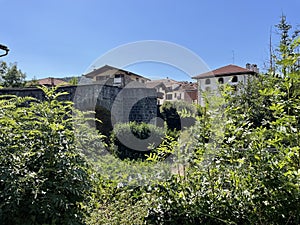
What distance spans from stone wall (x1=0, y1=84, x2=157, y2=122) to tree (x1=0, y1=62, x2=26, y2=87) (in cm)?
571

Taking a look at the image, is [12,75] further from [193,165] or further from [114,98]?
[193,165]

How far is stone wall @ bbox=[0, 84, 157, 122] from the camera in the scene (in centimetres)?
1140

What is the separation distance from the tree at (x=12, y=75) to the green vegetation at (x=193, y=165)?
1698cm

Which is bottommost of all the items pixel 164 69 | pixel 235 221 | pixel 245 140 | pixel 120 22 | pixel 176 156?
pixel 235 221

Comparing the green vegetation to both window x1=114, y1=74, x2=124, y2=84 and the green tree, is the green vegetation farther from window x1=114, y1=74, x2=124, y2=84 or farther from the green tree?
window x1=114, y1=74, x2=124, y2=84

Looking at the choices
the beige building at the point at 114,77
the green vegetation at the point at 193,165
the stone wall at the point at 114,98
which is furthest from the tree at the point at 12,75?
the green vegetation at the point at 193,165

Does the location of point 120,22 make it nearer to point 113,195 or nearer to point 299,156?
point 113,195

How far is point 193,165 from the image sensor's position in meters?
1.73

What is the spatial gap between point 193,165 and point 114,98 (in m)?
10.7

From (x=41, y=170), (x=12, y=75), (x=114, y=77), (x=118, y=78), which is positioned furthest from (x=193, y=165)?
(x=12, y=75)

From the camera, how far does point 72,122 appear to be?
1795 mm

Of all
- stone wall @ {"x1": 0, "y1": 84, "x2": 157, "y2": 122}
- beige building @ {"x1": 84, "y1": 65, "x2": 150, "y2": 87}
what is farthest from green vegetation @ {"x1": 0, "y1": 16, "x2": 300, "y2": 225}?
beige building @ {"x1": 84, "y1": 65, "x2": 150, "y2": 87}

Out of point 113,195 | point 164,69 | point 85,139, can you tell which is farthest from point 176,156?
point 164,69

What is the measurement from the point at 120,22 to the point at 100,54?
826mm
